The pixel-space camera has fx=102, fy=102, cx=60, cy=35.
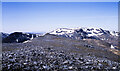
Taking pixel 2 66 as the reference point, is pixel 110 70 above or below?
below

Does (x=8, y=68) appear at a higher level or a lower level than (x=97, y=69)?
higher

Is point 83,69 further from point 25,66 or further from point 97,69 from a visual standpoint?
point 25,66

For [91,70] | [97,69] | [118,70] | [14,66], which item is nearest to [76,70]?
[91,70]

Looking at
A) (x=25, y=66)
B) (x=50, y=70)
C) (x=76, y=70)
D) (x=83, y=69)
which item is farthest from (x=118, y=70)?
(x=25, y=66)

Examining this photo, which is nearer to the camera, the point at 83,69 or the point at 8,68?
the point at 8,68

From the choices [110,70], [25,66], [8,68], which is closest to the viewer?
[8,68]

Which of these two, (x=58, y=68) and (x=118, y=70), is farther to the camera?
(x=118, y=70)

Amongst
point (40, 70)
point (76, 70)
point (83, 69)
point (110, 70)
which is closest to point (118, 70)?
point (110, 70)

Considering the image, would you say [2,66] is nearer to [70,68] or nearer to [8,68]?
[8,68]

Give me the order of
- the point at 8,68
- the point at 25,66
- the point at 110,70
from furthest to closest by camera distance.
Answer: the point at 110,70 < the point at 25,66 < the point at 8,68
